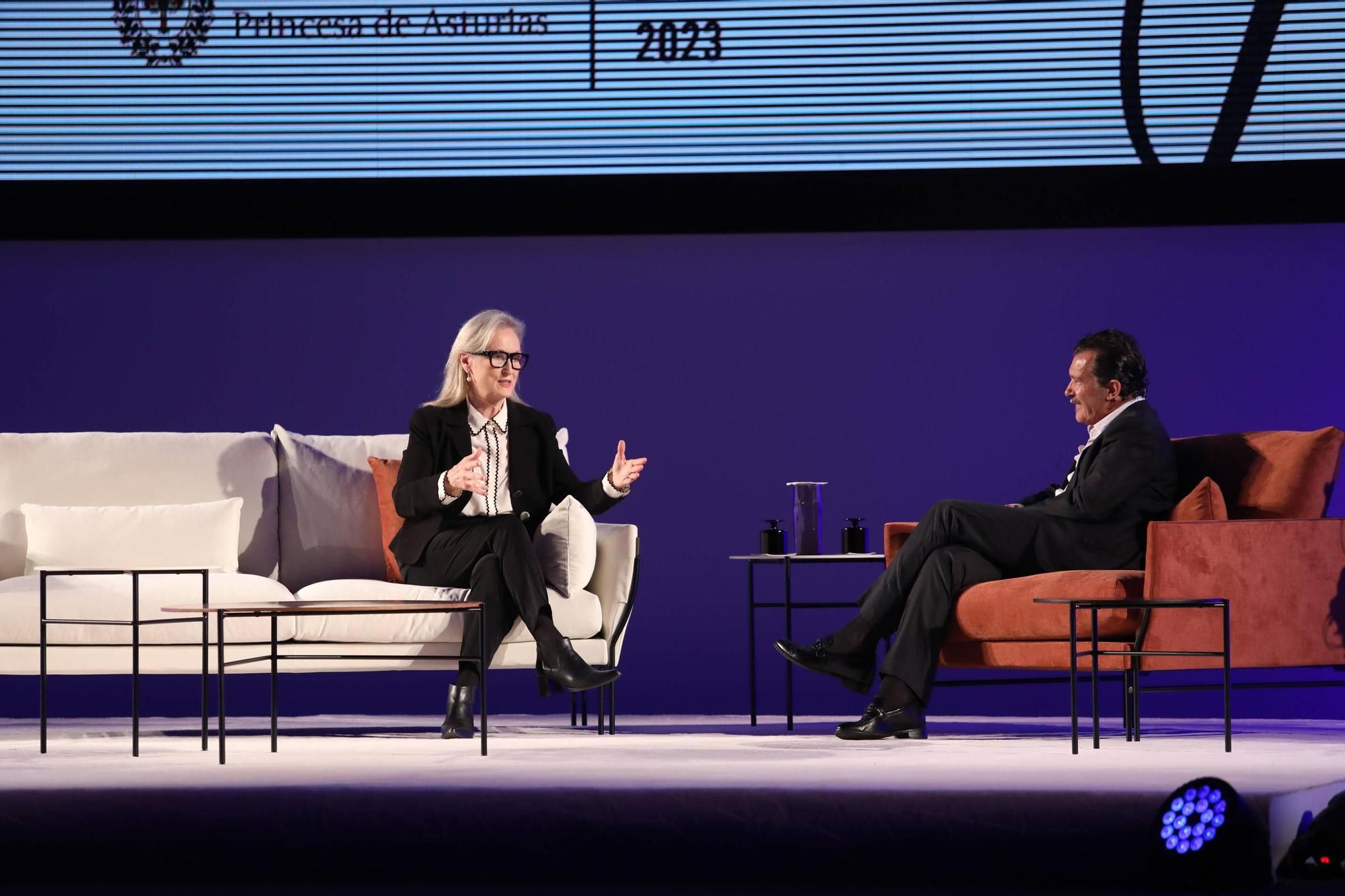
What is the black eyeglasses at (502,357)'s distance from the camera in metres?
4.97

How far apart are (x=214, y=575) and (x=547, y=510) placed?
3.19ft

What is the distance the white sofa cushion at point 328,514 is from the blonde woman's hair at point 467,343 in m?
0.41

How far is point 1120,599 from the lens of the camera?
4105 millimetres

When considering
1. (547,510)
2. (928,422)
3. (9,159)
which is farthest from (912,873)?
(9,159)

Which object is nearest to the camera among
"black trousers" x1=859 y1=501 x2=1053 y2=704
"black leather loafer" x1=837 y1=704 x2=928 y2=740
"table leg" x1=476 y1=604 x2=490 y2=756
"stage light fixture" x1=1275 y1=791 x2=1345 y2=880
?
"stage light fixture" x1=1275 y1=791 x2=1345 y2=880

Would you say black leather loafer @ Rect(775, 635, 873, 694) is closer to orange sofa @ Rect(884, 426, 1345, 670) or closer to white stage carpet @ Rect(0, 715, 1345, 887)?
orange sofa @ Rect(884, 426, 1345, 670)

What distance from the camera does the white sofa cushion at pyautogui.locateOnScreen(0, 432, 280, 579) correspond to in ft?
17.3

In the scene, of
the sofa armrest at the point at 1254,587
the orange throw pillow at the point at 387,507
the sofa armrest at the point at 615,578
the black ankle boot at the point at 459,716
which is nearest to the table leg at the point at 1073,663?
the sofa armrest at the point at 1254,587

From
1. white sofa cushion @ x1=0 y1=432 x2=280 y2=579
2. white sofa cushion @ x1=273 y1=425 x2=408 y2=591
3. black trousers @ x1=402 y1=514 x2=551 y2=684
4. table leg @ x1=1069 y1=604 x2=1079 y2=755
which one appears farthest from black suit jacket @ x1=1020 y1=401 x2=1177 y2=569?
white sofa cushion @ x1=0 y1=432 x2=280 y2=579

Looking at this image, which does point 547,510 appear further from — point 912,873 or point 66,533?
point 912,873

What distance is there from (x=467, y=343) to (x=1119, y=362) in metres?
1.88

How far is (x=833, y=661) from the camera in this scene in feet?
15.1

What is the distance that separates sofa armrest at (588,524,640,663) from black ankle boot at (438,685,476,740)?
18.1 inches

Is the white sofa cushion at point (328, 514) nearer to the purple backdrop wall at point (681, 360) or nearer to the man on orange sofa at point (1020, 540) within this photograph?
the purple backdrop wall at point (681, 360)
